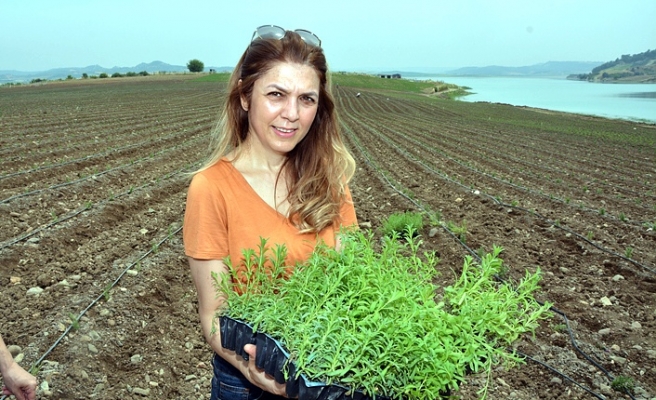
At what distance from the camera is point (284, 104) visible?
76.5 inches

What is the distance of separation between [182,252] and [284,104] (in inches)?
201

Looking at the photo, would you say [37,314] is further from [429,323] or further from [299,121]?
[429,323]

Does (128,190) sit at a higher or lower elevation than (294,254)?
lower

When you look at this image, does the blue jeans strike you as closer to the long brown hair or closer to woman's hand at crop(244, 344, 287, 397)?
woman's hand at crop(244, 344, 287, 397)

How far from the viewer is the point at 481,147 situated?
694 inches

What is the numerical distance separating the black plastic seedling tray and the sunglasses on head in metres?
1.05

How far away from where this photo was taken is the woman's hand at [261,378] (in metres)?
1.61

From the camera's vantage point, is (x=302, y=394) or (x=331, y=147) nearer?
(x=302, y=394)

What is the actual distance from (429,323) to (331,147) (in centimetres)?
105

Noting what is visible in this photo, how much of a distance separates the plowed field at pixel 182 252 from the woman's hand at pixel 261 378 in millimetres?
2664

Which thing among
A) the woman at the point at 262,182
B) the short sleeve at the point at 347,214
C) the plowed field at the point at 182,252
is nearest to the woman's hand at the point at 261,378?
the woman at the point at 262,182

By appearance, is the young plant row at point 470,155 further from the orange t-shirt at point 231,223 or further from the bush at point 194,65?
the bush at point 194,65

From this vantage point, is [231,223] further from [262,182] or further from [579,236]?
[579,236]

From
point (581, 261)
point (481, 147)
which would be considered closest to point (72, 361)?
point (581, 261)
